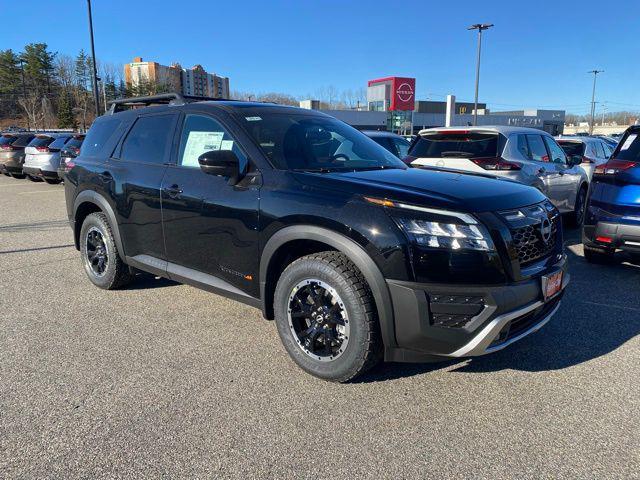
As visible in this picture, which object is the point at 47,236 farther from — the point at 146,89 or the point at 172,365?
the point at 146,89

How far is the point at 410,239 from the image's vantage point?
8.96ft

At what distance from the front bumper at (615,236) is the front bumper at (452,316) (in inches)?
118

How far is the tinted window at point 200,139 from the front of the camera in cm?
378

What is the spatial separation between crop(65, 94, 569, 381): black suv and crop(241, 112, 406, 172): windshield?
0.05 ft

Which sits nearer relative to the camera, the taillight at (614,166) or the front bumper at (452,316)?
the front bumper at (452,316)

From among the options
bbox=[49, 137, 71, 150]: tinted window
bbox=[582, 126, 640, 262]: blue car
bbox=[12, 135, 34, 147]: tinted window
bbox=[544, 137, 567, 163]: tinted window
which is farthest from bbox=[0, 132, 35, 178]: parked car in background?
bbox=[582, 126, 640, 262]: blue car

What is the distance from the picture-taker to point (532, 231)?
3.09 meters

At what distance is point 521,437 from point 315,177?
1.95 metres

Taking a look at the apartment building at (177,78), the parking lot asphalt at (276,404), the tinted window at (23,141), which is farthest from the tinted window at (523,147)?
the apartment building at (177,78)

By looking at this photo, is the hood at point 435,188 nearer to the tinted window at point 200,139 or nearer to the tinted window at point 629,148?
the tinted window at point 200,139

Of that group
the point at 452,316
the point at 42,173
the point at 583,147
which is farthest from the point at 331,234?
the point at 42,173

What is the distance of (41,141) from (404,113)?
48.9m

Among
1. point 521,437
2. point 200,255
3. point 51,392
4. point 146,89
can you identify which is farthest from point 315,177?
point 146,89

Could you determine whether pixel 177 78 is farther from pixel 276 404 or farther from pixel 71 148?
pixel 276 404
